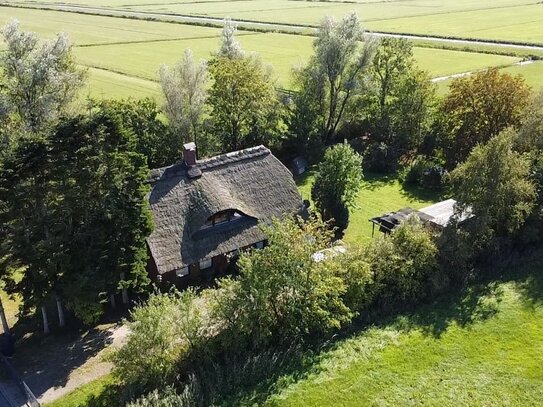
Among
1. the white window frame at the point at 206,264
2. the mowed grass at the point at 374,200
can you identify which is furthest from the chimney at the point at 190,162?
the mowed grass at the point at 374,200

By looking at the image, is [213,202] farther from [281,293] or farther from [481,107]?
[481,107]

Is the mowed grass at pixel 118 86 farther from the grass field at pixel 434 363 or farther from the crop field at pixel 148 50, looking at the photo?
the grass field at pixel 434 363

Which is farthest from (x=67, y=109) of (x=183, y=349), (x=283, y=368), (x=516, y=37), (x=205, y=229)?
(x=516, y=37)

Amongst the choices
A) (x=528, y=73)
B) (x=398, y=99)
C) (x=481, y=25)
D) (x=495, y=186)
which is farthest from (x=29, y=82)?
(x=481, y=25)

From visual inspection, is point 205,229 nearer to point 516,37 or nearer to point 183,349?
point 183,349

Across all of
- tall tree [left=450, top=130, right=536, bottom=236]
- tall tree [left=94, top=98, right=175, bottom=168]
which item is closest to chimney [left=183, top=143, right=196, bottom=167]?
tall tree [left=94, top=98, right=175, bottom=168]
